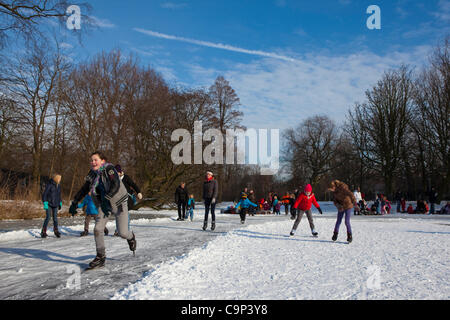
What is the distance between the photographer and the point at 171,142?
1030 inches

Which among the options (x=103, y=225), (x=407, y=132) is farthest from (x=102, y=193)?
(x=407, y=132)

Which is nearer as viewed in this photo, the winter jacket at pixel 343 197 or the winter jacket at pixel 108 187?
the winter jacket at pixel 108 187

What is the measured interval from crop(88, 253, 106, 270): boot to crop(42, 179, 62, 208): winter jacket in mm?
4649

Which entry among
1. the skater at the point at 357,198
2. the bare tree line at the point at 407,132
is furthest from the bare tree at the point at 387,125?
the skater at the point at 357,198

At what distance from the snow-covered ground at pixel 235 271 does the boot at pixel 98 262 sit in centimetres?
16

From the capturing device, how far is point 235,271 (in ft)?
16.8

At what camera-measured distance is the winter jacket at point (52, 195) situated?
9.26 meters

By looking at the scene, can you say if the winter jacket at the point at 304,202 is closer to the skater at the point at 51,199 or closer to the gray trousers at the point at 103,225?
the gray trousers at the point at 103,225

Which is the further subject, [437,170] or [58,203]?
[437,170]

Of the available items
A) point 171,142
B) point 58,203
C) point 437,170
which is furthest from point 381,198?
point 58,203
